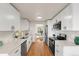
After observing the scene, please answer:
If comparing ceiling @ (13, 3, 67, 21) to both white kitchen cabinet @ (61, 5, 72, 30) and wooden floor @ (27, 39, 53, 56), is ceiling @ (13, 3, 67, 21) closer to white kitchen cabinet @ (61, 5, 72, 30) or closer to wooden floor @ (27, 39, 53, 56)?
white kitchen cabinet @ (61, 5, 72, 30)

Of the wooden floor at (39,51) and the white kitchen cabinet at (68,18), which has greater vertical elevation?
the white kitchen cabinet at (68,18)

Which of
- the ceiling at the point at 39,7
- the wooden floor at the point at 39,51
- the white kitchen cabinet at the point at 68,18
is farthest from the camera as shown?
the wooden floor at the point at 39,51

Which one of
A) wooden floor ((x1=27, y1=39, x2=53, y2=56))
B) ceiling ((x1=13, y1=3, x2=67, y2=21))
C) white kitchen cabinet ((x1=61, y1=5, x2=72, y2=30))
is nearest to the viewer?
white kitchen cabinet ((x1=61, y1=5, x2=72, y2=30))

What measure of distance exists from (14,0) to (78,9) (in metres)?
2.48

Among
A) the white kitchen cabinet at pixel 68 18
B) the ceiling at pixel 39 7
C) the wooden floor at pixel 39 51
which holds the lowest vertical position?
the wooden floor at pixel 39 51

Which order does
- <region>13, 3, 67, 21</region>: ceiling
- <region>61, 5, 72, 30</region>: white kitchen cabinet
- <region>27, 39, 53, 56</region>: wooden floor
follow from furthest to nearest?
<region>27, 39, 53, 56</region>: wooden floor → <region>13, 3, 67, 21</region>: ceiling → <region>61, 5, 72, 30</region>: white kitchen cabinet

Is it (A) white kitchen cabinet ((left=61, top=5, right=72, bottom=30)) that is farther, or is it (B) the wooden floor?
(B) the wooden floor

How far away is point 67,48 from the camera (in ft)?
9.00

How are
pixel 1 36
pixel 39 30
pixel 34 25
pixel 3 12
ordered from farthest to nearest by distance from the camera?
pixel 39 30 → pixel 34 25 → pixel 1 36 → pixel 3 12

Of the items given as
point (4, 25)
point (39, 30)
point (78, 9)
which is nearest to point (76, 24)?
point (78, 9)

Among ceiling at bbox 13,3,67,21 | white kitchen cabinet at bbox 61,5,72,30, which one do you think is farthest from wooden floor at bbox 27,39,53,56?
white kitchen cabinet at bbox 61,5,72,30

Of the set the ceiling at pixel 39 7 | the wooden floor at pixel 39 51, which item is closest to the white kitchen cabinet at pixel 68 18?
the ceiling at pixel 39 7

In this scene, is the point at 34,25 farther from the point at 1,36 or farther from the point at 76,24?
the point at 76,24

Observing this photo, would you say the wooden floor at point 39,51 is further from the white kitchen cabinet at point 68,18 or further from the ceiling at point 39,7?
the white kitchen cabinet at point 68,18
